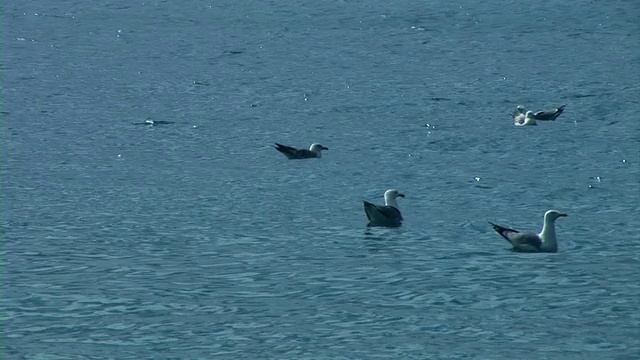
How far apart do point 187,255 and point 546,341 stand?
681cm

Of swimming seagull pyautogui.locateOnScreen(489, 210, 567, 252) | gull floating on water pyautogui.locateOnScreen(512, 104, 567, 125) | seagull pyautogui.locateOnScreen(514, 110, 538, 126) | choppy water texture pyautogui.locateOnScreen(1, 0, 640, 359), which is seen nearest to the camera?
choppy water texture pyautogui.locateOnScreen(1, 0, 640, 359)

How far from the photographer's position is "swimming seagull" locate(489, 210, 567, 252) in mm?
20892

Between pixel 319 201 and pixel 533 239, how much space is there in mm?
5552

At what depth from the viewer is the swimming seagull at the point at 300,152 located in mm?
30188

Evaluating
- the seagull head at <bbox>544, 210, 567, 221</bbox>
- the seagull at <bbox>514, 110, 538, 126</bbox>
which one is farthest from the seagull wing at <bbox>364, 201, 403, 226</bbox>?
the seagull at <bbox>514, 110, 538, 126</bbox>

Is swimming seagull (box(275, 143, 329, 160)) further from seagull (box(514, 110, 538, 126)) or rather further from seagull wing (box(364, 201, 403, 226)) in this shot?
seagull wing (box(364, 201, 403, 226))

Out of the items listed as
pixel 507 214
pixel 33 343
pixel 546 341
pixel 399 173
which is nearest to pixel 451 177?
pixel 399 173

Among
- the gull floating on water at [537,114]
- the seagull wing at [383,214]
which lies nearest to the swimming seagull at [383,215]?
the seagull wing at [383,214]

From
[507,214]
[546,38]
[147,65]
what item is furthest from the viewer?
[546,38]

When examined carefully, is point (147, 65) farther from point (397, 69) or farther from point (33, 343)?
point (33, 343)

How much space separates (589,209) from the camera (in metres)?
24.2

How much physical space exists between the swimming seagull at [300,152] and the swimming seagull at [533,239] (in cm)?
963

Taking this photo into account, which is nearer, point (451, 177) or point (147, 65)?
point (451, 177)

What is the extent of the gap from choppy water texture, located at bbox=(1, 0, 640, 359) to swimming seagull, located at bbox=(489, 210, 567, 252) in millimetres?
254
